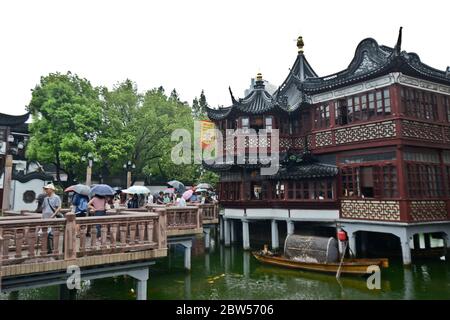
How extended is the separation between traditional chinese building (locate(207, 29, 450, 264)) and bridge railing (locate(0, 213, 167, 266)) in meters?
12.0

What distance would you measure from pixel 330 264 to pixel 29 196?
27321 mm

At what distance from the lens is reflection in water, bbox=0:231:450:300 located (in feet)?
42.9

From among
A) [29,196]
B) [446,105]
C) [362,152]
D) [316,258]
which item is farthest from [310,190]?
[29,196]

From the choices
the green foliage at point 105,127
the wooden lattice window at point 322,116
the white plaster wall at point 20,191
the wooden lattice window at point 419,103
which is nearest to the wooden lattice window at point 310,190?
the wooden lattice window at point 322,116

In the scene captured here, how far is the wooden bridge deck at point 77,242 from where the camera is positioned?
25.5 feet

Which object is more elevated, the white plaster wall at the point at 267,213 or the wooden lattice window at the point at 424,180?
the wooden lattice window at the point at 424,180

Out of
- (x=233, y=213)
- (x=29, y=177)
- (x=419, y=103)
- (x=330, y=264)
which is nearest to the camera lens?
(x=330, y=264)

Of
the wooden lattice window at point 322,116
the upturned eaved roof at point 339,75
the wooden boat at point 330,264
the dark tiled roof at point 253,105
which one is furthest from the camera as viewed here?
the dark tiled roof at point 253,105

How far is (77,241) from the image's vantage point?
335 inches

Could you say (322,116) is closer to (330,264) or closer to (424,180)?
(424,180)

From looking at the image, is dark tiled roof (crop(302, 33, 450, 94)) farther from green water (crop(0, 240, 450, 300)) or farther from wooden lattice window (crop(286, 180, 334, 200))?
green water (crop(0, 240, 450, 300))

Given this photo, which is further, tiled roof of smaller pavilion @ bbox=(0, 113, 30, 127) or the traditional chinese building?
tiled roof of smaller pavilion @ bbox=(0, 113, 30, 127)

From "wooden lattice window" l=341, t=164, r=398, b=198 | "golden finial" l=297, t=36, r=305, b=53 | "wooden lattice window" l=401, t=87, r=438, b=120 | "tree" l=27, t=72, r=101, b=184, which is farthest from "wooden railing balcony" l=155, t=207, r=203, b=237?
"golden finial" l=297, t=36, r=305, b=53

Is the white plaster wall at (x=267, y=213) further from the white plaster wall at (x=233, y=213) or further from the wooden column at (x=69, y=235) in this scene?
the wooden column at (x=69, y=235)
